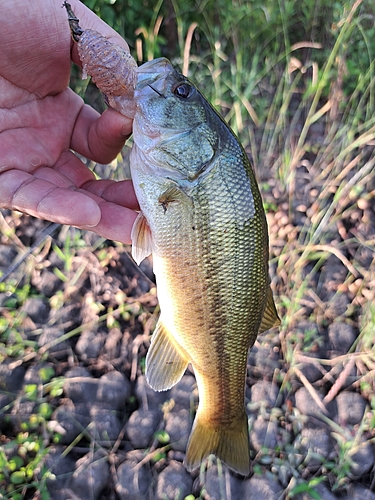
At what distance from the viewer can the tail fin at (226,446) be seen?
1.51 metres

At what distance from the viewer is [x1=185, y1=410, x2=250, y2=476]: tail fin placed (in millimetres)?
1510

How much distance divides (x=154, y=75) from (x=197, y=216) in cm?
52

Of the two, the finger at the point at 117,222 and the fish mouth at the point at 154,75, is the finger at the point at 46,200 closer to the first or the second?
the finger at the point at 117,222

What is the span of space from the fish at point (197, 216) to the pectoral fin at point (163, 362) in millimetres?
112

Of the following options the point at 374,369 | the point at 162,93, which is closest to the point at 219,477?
the point at 374,369

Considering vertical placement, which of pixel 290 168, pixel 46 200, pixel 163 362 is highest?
pixel 46 200

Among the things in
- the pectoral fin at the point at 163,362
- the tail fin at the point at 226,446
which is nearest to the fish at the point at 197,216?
the pectoral fin at the point at 163,362

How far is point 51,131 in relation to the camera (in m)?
1.86

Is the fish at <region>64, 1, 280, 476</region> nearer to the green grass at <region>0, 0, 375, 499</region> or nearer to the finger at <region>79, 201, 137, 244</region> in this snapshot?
the finger at <region>79, 201, 137, 244</region>

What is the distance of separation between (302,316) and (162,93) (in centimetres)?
167

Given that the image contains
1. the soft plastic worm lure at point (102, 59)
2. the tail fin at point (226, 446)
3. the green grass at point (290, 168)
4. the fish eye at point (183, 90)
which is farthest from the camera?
the green grass at point (290, 168)

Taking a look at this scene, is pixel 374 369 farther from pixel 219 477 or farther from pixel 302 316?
pixel 219 477

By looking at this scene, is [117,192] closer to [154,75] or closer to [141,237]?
[141,237]

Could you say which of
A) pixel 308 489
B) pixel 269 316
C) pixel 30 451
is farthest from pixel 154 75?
pixel 308 489
